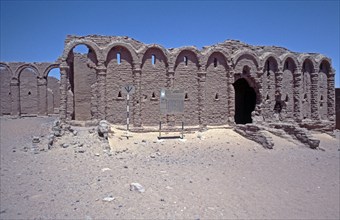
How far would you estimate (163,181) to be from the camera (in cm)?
737

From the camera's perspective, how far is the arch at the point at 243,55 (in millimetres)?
18375

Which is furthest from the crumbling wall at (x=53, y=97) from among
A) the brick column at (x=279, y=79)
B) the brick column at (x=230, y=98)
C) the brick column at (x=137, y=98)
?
the brick column at (x=279, y=79)

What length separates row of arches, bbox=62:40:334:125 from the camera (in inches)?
631

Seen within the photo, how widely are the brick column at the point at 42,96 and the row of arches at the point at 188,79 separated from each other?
12903 mm

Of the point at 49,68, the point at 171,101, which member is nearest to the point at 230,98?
the point at 171,101

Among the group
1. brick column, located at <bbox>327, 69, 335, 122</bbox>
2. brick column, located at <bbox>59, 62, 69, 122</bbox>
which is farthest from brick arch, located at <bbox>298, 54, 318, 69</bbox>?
brick column, located at <bbox>59, 62, 69, 122</bbox>

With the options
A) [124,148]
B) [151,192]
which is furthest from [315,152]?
[151,192]

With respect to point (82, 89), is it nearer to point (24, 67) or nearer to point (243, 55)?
point (243, 55)

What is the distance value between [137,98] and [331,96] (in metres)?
17.8

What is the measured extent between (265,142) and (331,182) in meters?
Answer: 5.33

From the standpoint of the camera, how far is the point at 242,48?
1912 cm

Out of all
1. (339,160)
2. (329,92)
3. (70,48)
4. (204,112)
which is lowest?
(339,160)

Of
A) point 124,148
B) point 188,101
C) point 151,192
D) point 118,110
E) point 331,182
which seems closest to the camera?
point 151,192

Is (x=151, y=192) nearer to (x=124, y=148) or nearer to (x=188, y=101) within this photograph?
(x=124, y=148)
